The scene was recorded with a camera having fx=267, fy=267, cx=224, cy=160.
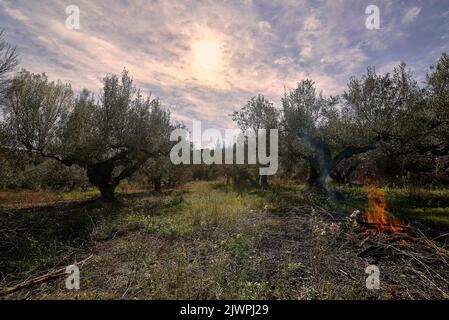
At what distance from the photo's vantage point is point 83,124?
1670 centimetres

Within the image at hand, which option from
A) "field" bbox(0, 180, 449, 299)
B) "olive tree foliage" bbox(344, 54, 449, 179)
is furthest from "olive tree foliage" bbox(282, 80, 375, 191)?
"field" bbox(0, 180, 449, 299)

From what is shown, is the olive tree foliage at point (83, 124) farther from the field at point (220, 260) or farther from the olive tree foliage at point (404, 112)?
the olive tree foliage at point (404, 112)

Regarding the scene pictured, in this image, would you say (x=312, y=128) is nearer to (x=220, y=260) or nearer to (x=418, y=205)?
(x=418, y=205)

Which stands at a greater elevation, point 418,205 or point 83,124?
point 83,124

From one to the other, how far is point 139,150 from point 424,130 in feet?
58.2

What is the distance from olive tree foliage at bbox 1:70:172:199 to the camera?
1537 cm

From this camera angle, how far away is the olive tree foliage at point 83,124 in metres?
15.4

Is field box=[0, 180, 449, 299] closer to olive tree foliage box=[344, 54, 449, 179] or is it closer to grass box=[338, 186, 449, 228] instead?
grass box=[338, 186, 449, 228]

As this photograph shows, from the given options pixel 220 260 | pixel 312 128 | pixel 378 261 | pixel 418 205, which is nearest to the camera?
pixel 220 260

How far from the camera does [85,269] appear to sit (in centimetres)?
649

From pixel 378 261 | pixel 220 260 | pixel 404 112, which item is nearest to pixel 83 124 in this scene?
pixel 220 260

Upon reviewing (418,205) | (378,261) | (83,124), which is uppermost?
(83,124)
